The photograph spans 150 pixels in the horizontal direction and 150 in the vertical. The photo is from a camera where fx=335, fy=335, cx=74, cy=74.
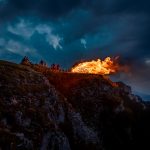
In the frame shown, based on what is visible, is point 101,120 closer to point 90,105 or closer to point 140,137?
point 90,105

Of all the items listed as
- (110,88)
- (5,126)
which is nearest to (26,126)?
(5,126)

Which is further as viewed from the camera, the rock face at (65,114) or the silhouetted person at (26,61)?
the silhouetted person at (26,61)

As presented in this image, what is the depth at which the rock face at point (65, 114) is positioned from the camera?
78.2 meters

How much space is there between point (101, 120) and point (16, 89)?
114 feet

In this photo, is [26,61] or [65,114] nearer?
[65,114]

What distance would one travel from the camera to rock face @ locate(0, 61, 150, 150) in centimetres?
7825

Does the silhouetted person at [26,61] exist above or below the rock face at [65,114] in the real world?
above

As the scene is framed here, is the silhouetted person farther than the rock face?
Yes

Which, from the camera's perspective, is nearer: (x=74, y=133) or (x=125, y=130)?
(x=74, y=133)

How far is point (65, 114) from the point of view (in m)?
99.0

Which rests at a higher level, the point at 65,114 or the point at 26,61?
the point at 26,61

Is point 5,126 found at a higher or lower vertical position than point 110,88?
lower

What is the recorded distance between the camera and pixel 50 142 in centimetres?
7900

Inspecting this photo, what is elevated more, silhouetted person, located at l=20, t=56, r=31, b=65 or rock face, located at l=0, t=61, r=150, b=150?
silhouetted person, located at l=20, t=56, r=31, b=65
